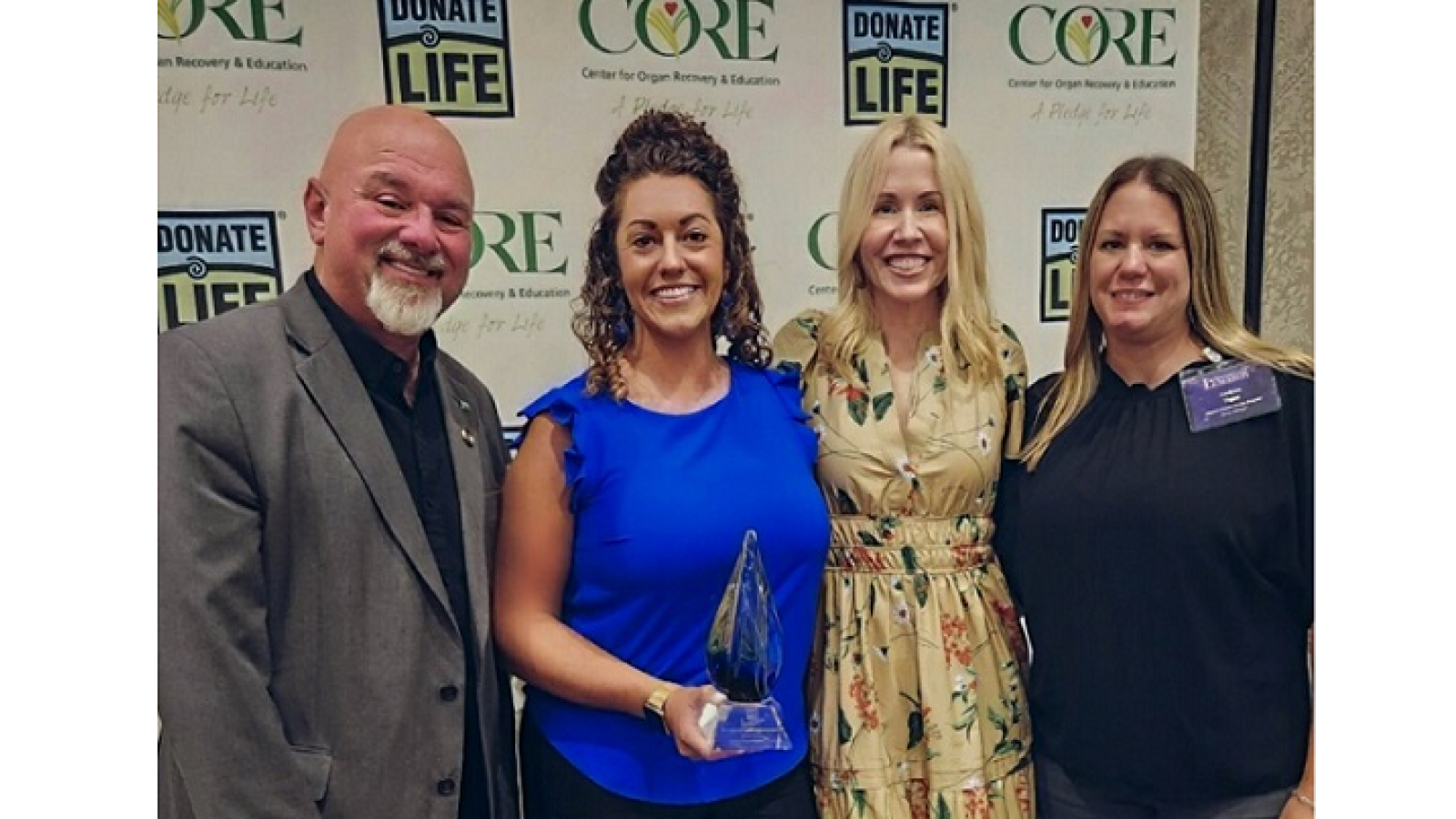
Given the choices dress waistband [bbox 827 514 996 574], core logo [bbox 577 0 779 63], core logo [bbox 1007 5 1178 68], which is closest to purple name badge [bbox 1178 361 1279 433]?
dress waistband [bbox 827 514 996 574]

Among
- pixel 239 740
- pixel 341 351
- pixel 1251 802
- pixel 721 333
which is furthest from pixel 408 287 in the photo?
pixel 1251 802

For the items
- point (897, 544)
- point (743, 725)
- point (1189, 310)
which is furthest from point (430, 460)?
point (1189, 310)

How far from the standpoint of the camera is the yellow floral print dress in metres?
1.45

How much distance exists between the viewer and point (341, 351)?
125cm

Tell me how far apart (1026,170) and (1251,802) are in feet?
2.89

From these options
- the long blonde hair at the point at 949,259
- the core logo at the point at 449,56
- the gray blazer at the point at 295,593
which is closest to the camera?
the gray blazer at the point at 295,593

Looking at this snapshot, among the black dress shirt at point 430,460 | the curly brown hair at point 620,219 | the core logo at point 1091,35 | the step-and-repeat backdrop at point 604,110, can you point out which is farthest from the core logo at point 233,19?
the core logo at point 1091,35

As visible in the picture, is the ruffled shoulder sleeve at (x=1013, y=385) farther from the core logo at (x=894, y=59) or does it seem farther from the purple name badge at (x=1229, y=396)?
the core logo at (x=894, y=59)

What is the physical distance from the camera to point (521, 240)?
1.42 metres

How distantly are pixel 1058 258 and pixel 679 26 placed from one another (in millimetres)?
603

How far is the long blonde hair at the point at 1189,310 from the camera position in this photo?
4.79 feet

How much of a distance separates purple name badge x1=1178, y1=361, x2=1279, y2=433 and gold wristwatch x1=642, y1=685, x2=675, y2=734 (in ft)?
2.45

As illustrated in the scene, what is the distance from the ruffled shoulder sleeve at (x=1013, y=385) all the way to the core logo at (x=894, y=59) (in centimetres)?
31

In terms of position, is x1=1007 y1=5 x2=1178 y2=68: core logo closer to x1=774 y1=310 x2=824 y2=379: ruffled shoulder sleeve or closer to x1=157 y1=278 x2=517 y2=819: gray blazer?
x1=774 y1=310 x2=824 y2=379: ruffled shoulder sleeve
